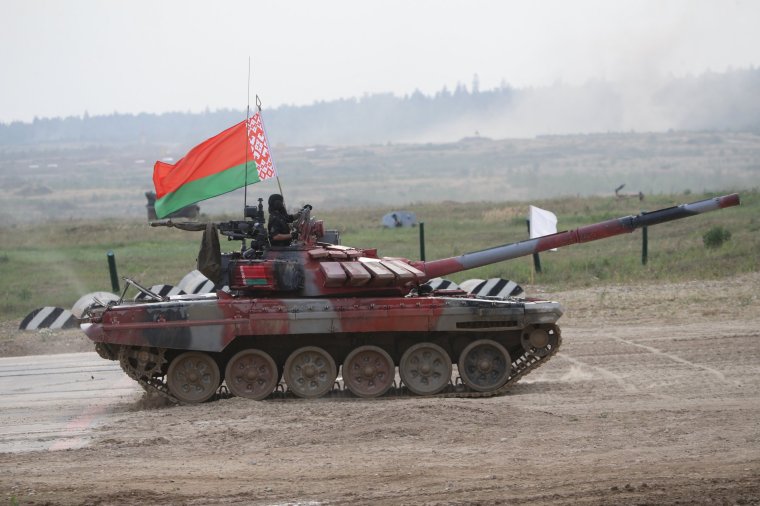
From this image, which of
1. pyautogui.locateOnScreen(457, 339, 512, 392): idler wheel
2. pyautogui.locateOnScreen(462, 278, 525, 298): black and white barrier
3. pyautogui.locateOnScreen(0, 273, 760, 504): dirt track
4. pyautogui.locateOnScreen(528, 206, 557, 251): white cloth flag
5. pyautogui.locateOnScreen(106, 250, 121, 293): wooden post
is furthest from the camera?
pyautogui.locateOnScreen(106, 250, 121, 293): wooden post

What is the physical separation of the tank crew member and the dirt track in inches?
88.1

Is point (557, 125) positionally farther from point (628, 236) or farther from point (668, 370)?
point (668, 370)

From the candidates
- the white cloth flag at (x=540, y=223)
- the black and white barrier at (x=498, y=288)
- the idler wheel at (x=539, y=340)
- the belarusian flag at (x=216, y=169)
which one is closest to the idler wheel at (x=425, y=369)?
the idler wheel at (x=539, y=340)

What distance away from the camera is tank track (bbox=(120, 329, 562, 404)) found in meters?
15.4

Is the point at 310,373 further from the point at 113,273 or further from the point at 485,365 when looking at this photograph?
the point at 113,273

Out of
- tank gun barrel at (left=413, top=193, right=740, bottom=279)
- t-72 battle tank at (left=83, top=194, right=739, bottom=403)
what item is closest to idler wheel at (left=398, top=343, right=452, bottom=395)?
t-72 battle tank at (left=83, top=194, right=739, bottom=403)

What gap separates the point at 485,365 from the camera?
15.6 meters

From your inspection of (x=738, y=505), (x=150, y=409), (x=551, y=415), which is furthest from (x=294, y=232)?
(x=738, y=505)

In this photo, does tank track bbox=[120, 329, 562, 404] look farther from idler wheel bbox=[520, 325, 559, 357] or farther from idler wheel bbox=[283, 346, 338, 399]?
idler wheel bbox=[283, 346, 338, 399]

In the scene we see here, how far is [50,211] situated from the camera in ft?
295

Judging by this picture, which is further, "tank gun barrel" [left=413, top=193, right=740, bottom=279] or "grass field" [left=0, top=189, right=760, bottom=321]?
"grass field" [left=0, top=189, right=760, bottom=321]

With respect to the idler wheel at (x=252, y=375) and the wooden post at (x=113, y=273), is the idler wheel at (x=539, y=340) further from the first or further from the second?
the wooden post at (x=113, y=273)

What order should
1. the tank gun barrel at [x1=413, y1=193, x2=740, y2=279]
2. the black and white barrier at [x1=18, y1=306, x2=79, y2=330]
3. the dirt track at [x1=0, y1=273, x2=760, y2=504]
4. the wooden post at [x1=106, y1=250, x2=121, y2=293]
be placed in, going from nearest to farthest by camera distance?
1. the dirt track at [x1=0, y1=273, x2=760, y2=504]
2. the tank gun barrel at [x1=413, y1=193, x2=740, y2=279]
3. the black and white barrier at [x1=18, y1=306, x2=79, y2=330]
4. the wooden post at [x1=106, y1=250, x2=121, y2=293]

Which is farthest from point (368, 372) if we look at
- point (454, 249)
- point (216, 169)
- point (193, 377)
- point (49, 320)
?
point (454, 249)
